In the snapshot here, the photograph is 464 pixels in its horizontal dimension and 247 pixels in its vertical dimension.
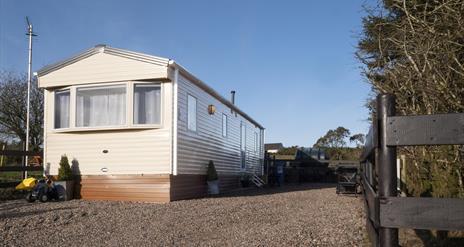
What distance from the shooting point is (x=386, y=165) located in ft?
8.34

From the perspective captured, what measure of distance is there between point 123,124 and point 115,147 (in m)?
0.69

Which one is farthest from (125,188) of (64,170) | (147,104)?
(147,104)

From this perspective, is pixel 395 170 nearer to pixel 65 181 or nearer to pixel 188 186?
pixel 188 186

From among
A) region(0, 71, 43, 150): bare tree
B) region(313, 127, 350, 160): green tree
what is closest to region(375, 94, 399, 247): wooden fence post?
region(0, 71, 43, 150): bare tree

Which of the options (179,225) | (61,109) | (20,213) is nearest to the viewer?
(179,225)

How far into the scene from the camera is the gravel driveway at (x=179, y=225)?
633 cm

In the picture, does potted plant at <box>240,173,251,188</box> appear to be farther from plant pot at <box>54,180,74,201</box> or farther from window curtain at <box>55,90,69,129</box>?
plant pot at <box>54,180,74,201</box>

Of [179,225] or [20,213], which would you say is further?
[20,213]

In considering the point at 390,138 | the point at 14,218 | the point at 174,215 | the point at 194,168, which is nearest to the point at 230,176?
the point at 194,168

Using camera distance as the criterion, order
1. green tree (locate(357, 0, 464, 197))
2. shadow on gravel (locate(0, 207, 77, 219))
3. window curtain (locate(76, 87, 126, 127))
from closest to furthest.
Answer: green tree (locate(357, 0, 464, 197)) < shadow on gravel (locate(0, 207, 77, 219)) < window curtain (locate(76, 87, 126, 127))

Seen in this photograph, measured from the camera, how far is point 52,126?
1291 cm

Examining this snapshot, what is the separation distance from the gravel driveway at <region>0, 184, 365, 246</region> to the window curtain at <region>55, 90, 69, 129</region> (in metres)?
2.98

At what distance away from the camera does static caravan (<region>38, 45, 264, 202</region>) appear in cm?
1173

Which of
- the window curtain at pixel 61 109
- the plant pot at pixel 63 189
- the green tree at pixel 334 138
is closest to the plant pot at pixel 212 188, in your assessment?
the plant pot at pixel 63 189
